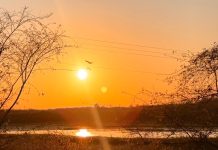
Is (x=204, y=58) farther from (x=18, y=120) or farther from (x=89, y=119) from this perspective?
(x=89, y=119)

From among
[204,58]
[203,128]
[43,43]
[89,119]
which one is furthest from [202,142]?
[89,119]

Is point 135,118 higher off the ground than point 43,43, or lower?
higher

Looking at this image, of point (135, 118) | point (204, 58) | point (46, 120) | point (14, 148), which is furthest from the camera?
point (46, 120)

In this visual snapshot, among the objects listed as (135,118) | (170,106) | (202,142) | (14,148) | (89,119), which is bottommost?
(202,142)

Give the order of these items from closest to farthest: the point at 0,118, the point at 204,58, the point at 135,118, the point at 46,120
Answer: the point at 204,58
the point at 0,118
the point at 135,118
the point at 46,120

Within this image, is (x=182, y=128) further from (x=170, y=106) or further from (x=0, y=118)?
(x=0, y=118)

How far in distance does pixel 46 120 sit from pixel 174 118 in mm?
75679

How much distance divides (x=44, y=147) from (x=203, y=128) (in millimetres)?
10926

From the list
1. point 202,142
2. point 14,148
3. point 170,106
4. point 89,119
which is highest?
point 89,119

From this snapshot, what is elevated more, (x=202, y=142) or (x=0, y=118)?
(x=0, y=118)

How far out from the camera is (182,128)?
56.3 feet

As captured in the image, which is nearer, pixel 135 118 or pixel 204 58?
pixel 204 58

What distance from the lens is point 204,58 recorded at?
15992 millimetres

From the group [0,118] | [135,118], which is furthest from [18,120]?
[0,118]
